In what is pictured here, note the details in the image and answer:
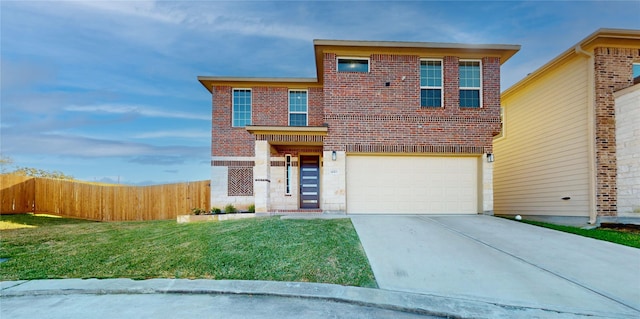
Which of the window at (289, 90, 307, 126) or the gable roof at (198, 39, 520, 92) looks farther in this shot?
the window at (289, 90, 307, 126)

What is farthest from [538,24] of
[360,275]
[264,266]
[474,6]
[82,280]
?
[82,280]

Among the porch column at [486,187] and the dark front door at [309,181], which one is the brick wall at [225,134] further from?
the porch column at [486,187]

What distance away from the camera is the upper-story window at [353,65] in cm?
1206

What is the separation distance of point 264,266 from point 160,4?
8.61 m

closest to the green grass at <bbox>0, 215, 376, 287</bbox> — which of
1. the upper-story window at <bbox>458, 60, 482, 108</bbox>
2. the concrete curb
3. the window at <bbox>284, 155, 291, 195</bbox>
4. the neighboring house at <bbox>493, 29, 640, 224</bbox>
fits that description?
the concrete curb

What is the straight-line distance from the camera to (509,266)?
592 centimetres

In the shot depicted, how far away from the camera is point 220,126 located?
14469 mm

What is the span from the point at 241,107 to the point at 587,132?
12453 millimetres

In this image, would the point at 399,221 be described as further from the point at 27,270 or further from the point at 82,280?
the point at 27,270

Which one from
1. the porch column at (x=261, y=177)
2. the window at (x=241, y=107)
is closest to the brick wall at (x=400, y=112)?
the porch column at (x=261, y=177)

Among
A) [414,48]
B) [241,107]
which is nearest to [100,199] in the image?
[241,107]

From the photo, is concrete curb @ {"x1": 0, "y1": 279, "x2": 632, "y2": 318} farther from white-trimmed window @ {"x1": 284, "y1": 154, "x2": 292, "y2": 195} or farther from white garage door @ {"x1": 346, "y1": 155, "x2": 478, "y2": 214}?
white-trimmed window @ {"x1": 284, "y1": 154, "x2": 292, "y2": 195}

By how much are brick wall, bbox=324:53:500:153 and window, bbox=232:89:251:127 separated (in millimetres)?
4303

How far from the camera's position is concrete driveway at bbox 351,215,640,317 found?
4.64 metres
